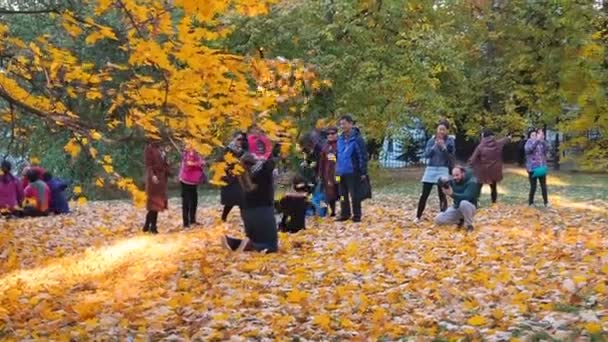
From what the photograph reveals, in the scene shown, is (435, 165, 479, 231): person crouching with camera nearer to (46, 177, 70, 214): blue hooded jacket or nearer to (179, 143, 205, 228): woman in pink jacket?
(179, 143, 205, 228): woman in pink jacket

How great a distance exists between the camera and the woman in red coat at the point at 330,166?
13.6 metres

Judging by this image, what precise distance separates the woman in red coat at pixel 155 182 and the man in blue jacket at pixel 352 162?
9.29 ft

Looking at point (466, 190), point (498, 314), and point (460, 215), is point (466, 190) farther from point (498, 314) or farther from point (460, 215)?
point (498, 314)

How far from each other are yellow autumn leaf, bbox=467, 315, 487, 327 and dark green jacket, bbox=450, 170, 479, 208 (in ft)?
19.7

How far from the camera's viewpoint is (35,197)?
16344 millimetres

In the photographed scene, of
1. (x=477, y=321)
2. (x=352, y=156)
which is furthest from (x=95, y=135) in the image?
(x=352, y=156)

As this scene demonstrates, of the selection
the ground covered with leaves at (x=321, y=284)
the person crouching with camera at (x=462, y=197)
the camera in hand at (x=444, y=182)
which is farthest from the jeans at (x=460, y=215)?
the camera in hand at (x=444, y=182)

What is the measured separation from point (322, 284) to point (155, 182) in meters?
5.32

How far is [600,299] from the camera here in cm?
606

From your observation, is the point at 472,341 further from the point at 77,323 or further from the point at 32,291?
the point at 32,291

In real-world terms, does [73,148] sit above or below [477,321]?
above

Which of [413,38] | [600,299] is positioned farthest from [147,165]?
[413,38]

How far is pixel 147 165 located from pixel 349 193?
333 centimetres

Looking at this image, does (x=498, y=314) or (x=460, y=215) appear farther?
(x=460, y=215)
